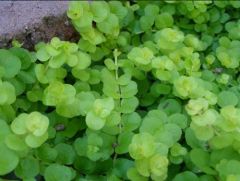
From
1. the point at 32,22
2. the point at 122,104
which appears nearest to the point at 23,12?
the point at 32,22

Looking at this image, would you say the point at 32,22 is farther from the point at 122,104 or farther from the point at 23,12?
the point at 122,104

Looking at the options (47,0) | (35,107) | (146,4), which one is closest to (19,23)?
(47,0)

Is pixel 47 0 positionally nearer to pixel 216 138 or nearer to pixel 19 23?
pixel 19 23

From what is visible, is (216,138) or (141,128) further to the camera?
(141,128)

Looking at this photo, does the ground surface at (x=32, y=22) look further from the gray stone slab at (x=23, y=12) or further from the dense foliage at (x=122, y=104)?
the dense foliage at (x=122, y=104)

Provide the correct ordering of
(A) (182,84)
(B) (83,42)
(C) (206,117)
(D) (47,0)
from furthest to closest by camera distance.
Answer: (D) (47,0) → (B) (83,42) → (A) (182,84) → (C) (206,117)

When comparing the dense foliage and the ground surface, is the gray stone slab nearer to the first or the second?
the ground surface
